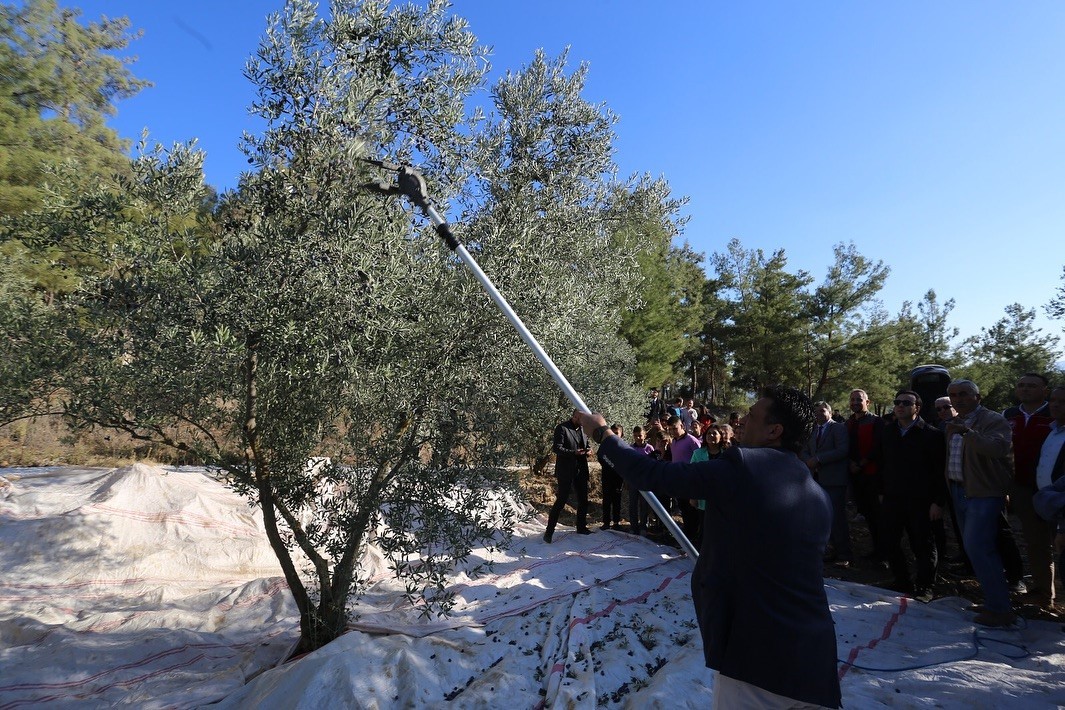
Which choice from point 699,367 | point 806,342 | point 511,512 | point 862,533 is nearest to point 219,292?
point 511,512

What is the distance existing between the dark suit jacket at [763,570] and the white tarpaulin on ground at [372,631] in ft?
7.19

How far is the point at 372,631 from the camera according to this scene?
6070 mm

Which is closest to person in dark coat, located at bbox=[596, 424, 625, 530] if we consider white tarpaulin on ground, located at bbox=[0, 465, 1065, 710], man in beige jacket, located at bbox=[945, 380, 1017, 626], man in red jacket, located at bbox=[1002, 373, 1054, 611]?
white tarpaulin on ground, located at bbox=[0, 465, 1065, 710]

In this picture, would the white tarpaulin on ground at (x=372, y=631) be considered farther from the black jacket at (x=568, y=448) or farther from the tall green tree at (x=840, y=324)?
the tall green tree at (x=840, y=324)

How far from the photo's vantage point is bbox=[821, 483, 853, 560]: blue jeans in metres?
8.34

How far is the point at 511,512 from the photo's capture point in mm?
5688

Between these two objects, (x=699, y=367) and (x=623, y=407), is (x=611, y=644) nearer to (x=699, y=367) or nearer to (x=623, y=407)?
(x=623, y=407)

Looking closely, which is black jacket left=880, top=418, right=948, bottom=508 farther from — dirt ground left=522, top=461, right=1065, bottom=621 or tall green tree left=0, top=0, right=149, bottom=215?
tall green tree left=0, top=0, right=149, bottom=215

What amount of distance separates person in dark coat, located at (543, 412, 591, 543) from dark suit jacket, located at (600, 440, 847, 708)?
7.18m

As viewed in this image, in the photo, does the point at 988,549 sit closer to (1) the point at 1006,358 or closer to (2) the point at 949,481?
(2) the point at 949,481

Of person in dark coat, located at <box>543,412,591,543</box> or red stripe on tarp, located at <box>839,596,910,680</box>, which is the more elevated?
person in dark coat, located at <box>543,412,591,543</box>

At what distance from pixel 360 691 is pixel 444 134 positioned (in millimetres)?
5260

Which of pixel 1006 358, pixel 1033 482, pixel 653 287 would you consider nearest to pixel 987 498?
pixel 1033 482

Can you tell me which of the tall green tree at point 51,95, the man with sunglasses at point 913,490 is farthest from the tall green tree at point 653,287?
the tall green tree at point 51,95
